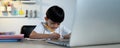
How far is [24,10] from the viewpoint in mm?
3709

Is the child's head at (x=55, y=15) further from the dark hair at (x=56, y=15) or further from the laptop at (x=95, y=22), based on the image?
the laptop at (x=95, y=22)

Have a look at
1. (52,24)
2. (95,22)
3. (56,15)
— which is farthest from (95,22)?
(52,24)

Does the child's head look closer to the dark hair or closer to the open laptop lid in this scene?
the dark hair

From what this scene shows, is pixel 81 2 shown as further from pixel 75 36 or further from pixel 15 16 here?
pixel 15 16

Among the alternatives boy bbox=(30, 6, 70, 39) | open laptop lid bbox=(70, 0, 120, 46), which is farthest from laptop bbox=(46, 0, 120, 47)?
boy bbox=(30, 6, 70, 39)

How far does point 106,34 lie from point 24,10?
299cm

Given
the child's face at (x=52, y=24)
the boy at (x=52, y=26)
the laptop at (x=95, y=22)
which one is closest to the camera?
the laptop at (x=95, y=22)

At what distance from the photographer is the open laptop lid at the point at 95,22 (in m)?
0.82

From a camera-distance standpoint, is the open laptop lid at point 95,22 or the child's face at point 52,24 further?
the child's face at point 52,24

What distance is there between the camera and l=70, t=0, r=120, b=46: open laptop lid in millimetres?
823

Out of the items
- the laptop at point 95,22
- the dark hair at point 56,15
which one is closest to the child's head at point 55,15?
the dark hair at point 56,15

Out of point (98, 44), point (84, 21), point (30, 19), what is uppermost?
point (84, 21)

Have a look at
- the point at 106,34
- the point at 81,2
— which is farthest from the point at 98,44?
the point at 81,2

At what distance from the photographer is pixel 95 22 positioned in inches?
33.0
